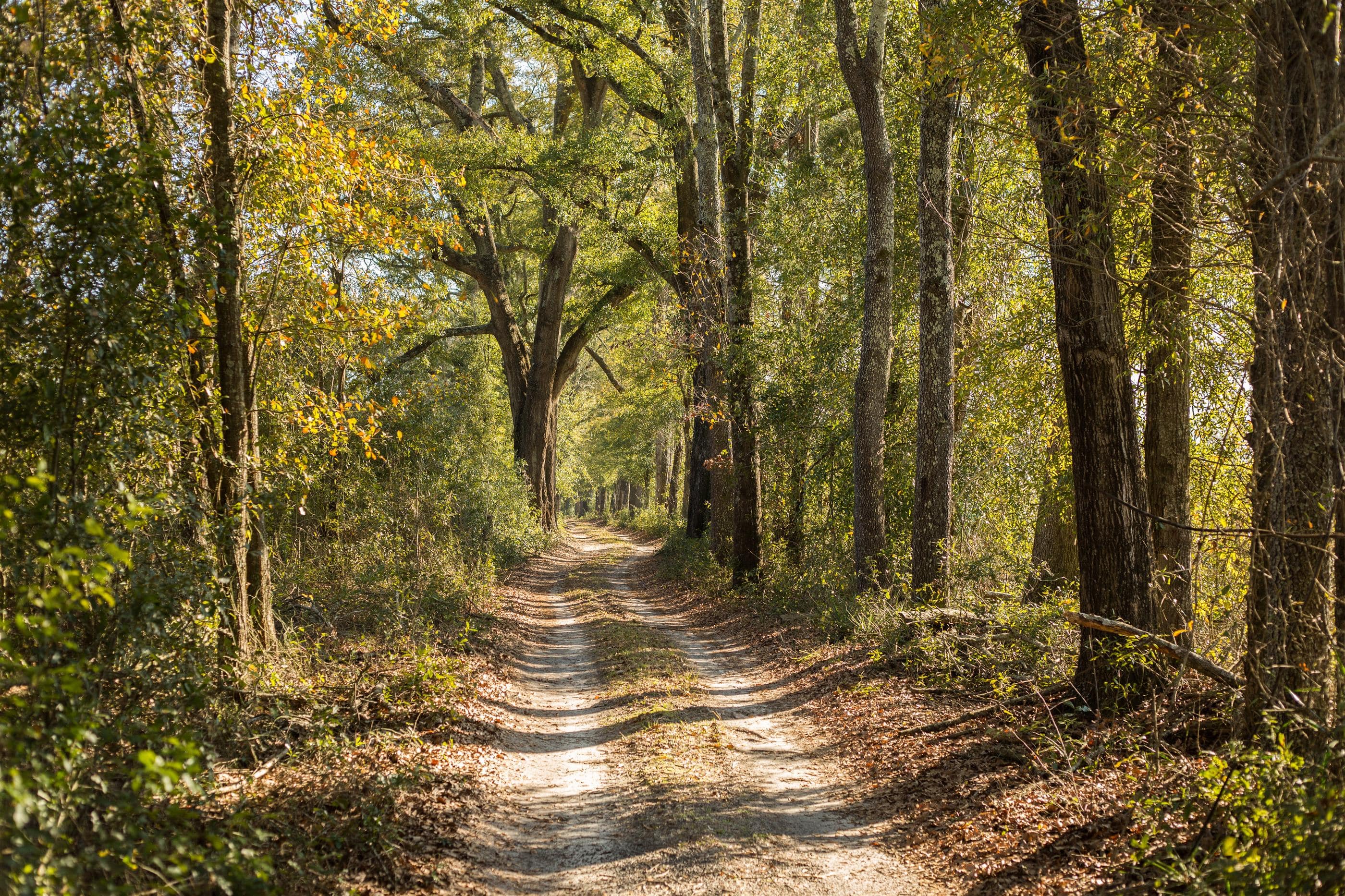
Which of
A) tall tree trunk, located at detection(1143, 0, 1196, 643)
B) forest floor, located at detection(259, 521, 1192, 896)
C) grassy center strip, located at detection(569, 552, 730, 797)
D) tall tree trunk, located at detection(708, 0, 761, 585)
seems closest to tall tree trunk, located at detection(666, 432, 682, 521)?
tall tree trunk, located at detection(708, 0, 761, 585)

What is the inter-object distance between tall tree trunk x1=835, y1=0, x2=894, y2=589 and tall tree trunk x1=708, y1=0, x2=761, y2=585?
3978mm

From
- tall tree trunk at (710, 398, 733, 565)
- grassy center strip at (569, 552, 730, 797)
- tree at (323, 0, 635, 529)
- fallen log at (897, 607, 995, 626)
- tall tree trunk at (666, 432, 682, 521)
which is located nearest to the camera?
grassy center strip at (569, 552, 730, 797)

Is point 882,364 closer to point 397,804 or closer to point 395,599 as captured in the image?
point 395,599

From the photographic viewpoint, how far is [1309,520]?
4.54 metres

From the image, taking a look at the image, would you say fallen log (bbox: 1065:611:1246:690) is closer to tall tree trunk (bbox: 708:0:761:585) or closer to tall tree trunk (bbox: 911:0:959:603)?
tall tree trunk (bbox: 911:0:959:603)

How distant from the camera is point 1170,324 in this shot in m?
7.91

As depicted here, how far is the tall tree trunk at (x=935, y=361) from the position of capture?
11.0 m

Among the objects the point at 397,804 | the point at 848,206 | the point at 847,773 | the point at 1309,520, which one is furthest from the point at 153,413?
the point at 848,206

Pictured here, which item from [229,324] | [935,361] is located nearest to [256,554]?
[229,324]

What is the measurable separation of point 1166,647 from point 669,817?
3.82m

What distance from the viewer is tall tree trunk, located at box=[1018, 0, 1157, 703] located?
6703 millimetres

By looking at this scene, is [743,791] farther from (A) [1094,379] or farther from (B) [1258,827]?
(A) [1094,379]

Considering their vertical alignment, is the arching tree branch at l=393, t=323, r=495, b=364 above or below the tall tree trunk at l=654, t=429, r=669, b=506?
above

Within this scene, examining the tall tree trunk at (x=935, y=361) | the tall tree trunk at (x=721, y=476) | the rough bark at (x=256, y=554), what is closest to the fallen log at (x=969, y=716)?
the tall tree trunk at (x=935, y=361)
